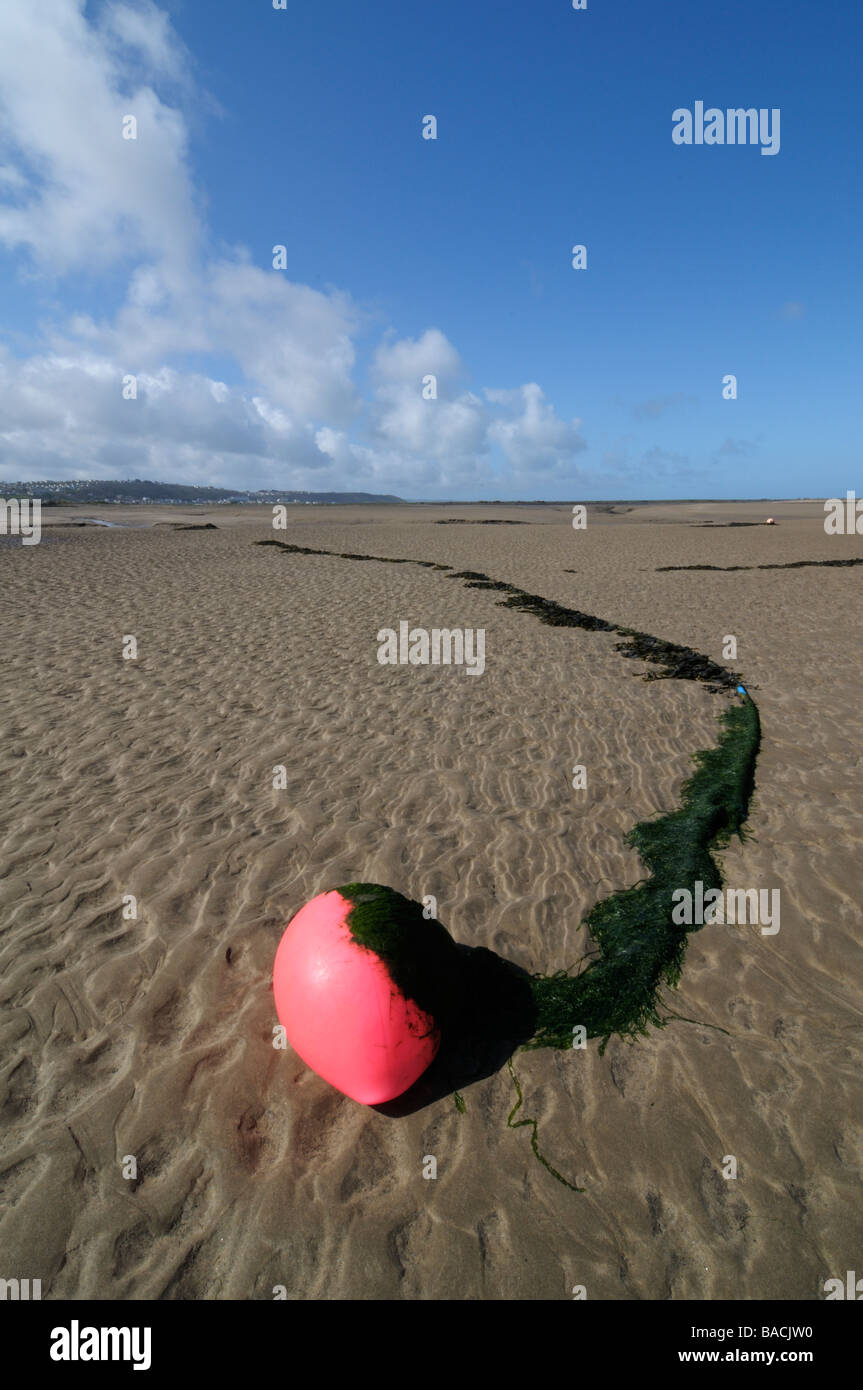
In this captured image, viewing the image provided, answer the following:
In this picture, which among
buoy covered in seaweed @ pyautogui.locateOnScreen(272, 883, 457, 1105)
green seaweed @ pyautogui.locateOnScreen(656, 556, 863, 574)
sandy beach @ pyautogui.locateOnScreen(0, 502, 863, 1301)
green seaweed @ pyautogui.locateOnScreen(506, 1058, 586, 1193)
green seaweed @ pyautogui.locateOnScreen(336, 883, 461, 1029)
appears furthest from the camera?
green seaweed @ pyautogui.locateOnScreen(656, 556, 863, 574)

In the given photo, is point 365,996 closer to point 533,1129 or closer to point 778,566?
point 533,1129

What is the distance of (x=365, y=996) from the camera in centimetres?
356

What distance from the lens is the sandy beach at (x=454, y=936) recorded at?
10.4 feet

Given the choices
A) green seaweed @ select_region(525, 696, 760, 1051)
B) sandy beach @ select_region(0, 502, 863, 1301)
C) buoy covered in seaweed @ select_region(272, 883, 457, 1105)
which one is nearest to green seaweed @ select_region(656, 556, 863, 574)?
sandy beach @ select_region(0, 502, 863, 1301)

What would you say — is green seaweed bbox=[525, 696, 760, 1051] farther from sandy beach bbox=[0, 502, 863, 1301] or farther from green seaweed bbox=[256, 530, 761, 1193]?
sandy beach bbox=[0, 502, 863, 1301]

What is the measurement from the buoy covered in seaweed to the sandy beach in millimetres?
387

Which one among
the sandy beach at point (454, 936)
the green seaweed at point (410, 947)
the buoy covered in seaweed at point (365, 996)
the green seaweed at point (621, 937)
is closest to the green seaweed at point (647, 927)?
the green seaweed at point (621, 937)

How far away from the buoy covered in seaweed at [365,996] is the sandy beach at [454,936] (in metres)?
0.39

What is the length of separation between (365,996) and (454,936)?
5.75 feet

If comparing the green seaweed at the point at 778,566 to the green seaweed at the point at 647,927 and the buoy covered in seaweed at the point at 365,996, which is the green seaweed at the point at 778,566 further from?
the buoy covered in seaweed at the point at 365,996

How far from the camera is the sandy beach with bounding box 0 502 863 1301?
3168 mm
